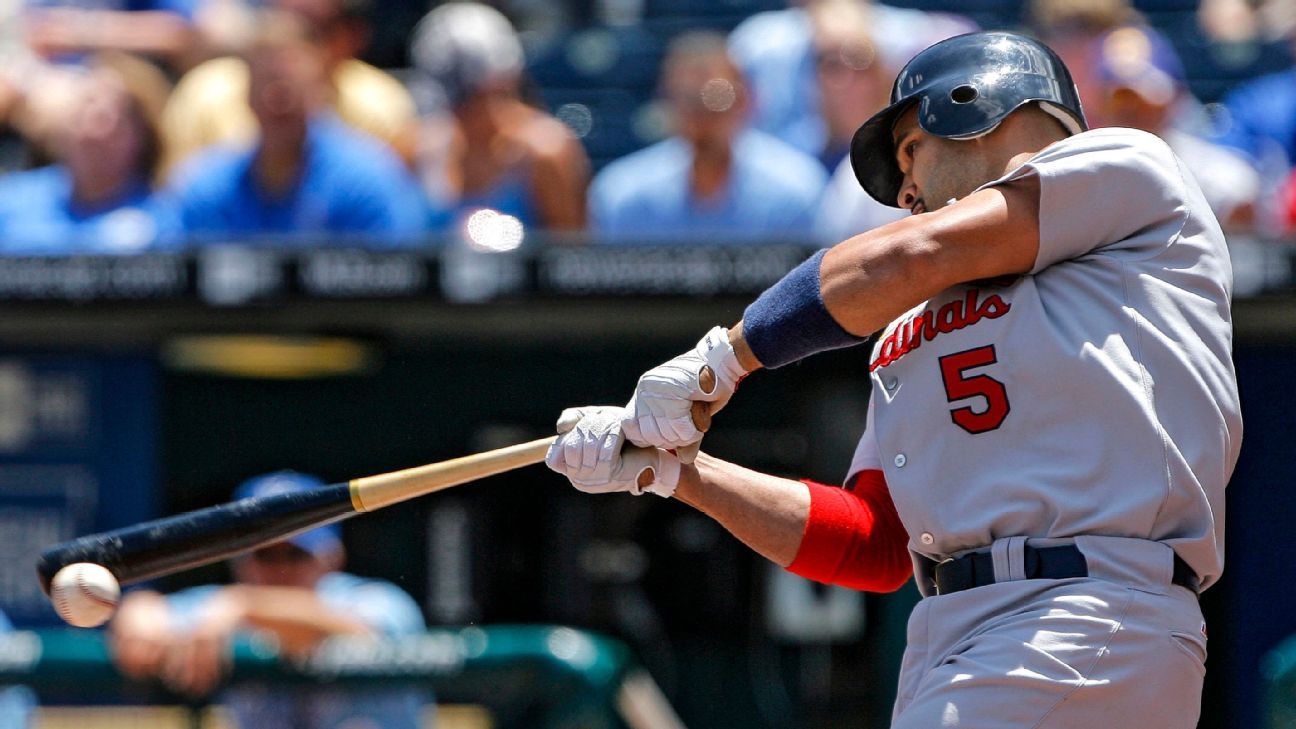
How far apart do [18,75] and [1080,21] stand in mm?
4114

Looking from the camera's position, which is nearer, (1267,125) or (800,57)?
(1267,125)

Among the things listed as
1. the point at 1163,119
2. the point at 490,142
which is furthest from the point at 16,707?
the point at 1163,119

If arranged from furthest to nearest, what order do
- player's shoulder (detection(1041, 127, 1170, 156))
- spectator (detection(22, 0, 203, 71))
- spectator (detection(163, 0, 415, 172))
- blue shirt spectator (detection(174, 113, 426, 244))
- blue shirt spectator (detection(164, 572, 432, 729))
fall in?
spectator (detection(22, 0, 203, 71)) < spectator (detection(163, 0, 415, 172)) < blue shirt spectator (detection(174, 113, 426, 244)) < blue shirt spectator (detection(164, 572, 432, 729)) < player's shoulder (detection(1041, 127, 1170, 156))

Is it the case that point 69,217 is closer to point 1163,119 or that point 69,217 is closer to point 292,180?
point 292,180

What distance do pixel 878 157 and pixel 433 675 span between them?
2.29 m

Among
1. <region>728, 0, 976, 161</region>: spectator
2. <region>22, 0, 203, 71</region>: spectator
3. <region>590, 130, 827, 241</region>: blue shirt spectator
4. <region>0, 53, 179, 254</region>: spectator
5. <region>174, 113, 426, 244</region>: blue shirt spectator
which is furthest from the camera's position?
<region>22, 0, 203, 71</region>: spectator

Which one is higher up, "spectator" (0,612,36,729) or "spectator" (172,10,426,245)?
"spectator" (172,10,426,245)

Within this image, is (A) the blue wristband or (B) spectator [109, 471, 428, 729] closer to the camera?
(A) the blue wristband

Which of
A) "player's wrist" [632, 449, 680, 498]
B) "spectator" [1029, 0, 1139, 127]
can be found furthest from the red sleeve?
"spectator" [1029, 0, 1139, 127]

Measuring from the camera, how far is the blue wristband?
2.60 m

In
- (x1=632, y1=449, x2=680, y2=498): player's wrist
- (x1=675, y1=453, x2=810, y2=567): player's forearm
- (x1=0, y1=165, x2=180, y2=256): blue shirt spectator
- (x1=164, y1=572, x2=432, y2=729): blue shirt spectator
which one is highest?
(x1=0, y1=165, x2=180, y2=256): blue shirt spectator

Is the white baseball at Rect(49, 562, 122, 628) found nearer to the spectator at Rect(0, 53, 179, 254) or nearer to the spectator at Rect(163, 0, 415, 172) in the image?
the spectator at Rect(0, 53, 179, 254)

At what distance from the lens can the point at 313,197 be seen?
246 inches

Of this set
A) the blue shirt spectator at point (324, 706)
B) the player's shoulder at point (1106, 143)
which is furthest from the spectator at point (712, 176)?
the player's shoulder at point (1106, 143)
